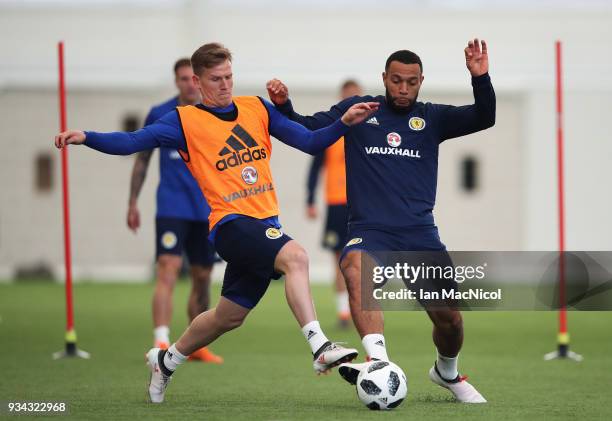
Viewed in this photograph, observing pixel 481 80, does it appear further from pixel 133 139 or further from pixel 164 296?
pixel 164 296

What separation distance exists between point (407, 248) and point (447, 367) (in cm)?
85

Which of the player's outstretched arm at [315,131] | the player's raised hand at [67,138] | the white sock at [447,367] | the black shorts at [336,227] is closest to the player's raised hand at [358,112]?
the player's outstretched arm at [315,131]

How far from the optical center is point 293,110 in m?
7.87

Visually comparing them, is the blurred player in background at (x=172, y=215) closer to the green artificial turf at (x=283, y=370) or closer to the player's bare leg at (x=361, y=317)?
the green artificial turf at (x=283, y=370)

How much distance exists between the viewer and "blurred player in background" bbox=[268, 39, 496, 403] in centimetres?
775

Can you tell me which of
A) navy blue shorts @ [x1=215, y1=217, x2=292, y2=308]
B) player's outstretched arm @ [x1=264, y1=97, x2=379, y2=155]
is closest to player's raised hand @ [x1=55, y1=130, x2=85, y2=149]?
navy blue shorts @ [x1=215, y1=217, x2=292, y2=308]

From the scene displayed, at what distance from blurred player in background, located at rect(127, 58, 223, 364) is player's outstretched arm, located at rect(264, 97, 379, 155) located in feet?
10.3

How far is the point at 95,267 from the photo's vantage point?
25016 millimetres

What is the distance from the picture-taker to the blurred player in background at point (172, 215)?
10.8m

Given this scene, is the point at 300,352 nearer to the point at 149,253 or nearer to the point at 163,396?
the point at 163,396

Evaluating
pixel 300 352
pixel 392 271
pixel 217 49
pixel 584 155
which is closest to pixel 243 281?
pixel 392 271

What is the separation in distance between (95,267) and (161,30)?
5.23 m

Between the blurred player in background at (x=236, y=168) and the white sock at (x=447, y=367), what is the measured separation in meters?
1.10

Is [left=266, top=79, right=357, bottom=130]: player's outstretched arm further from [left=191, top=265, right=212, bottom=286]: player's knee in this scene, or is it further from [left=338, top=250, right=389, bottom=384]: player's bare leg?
[left=191, top=265, right=212, bottom=286]: player's knee
